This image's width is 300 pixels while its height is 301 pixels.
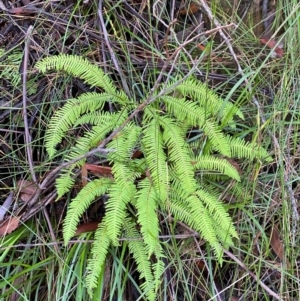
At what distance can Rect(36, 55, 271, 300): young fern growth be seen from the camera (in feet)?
6.82

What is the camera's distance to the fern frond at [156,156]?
2104 mm

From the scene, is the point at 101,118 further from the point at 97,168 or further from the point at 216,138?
the point at 216,138

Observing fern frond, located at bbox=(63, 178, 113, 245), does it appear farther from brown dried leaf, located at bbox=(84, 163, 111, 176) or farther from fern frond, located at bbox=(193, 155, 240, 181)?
fern frond, located at bbox=(193, 155, 240, 181)

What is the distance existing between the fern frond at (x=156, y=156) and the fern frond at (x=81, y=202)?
21 cm

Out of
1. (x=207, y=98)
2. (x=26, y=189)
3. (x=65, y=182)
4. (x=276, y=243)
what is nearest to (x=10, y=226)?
(x=26, y=189)

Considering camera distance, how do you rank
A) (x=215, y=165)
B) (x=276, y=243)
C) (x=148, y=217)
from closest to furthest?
(x=148, y=217) < (x=215, y=165) < (x=276, y=243)

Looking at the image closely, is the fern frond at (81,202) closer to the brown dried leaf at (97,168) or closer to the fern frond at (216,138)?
the brown dried leaf at (97,168)

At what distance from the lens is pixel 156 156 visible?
214 cm

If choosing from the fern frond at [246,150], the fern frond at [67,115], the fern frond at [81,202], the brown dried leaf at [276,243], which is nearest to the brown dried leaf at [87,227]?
the fern frond at [81,202]

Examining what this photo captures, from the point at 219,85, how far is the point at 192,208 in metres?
0.77

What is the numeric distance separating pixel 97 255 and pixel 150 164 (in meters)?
0.48

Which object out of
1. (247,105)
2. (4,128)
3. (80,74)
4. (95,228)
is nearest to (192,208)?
(95,228)

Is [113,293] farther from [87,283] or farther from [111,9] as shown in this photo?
[111,9]

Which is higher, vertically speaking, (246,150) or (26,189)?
(246,150)
